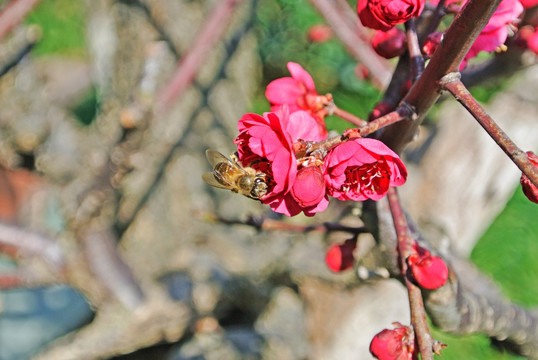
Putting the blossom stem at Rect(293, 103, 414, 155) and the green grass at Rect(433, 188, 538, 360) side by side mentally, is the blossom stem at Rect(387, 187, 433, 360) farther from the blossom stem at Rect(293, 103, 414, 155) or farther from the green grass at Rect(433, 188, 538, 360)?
the green grass at Rect(433, 188, 538, 360)

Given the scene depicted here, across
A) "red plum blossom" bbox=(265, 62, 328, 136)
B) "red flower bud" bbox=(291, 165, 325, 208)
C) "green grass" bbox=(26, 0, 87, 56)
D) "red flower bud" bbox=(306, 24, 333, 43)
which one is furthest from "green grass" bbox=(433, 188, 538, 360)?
"green grass" bbox=(26, 0, 87, 56)

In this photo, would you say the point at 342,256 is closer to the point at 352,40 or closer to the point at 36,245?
the point at 352,40

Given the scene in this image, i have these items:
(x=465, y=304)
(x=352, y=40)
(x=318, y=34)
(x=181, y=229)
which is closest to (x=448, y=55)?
(x=465, y=304)

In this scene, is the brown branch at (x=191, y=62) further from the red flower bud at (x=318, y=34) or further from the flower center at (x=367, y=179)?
the flower center at (x=367, y=179)

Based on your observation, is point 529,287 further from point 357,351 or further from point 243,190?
point 243,190

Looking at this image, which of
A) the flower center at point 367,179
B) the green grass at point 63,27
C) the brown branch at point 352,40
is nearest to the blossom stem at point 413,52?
the flower center at point 367,179
